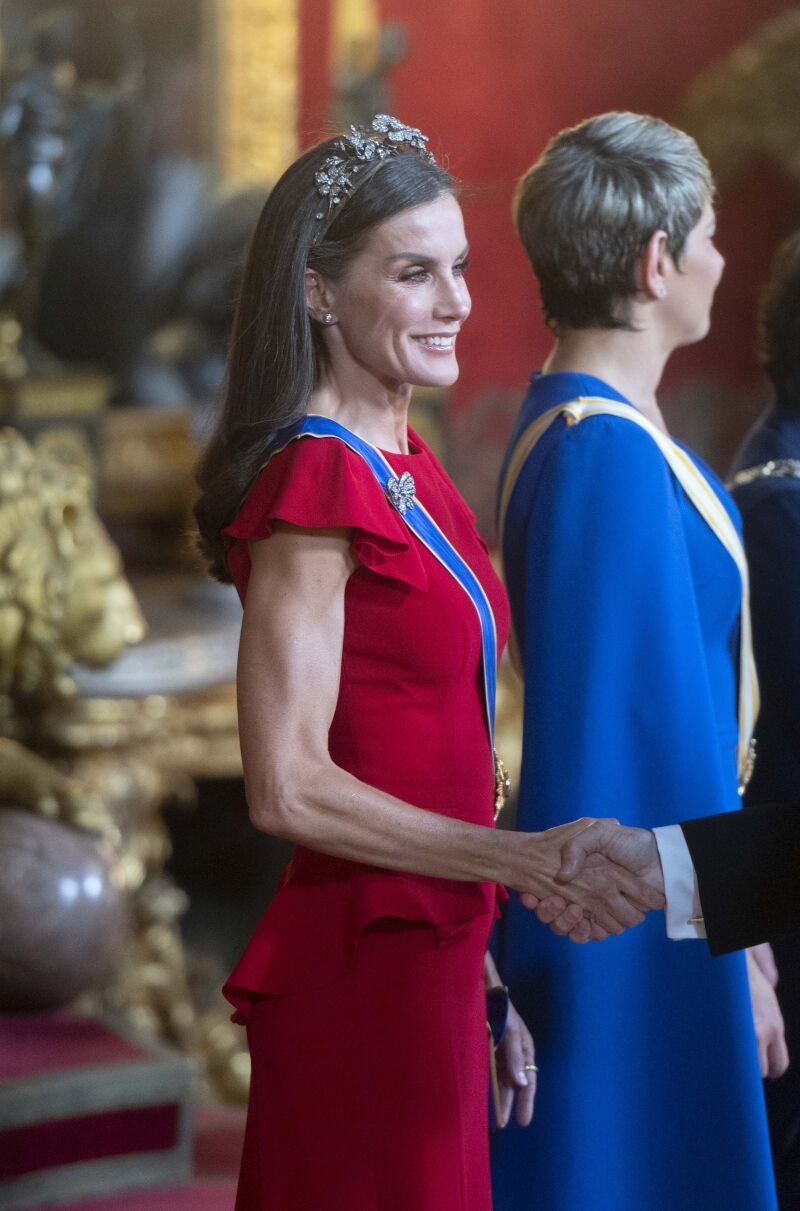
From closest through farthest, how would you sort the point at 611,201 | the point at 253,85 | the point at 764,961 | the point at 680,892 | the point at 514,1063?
the point at 680,892, the point at 514,1063, the point at 611,201, the point at 764,961, the point at 253,85

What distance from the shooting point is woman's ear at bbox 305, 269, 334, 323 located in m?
1.77

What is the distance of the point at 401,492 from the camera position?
5.75 feet

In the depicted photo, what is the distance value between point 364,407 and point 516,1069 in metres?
0.77

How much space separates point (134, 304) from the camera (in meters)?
8.27

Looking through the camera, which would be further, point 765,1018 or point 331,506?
point 765,1018

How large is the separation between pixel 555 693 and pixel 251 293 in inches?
24.2

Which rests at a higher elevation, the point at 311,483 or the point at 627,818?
the point at 311,483

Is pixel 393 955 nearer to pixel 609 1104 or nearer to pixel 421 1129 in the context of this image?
pixel 421 1129

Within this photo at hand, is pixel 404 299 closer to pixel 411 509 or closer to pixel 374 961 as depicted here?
pixel 411 509

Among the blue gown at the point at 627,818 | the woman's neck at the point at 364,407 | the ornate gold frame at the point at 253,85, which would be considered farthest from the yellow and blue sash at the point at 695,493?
the ornate gold frame at the point at 253,85

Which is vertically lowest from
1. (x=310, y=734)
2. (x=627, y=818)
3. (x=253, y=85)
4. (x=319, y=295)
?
(x=627, y=818)

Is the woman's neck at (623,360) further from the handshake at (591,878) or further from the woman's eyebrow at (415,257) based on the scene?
the handshake at (591,878)

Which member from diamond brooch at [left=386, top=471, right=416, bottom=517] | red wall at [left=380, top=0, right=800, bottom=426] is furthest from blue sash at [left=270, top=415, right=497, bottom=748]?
red wall at [left=380, top=0, right=800, bottom=426]

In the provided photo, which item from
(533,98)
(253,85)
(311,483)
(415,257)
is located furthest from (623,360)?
(533,98)
